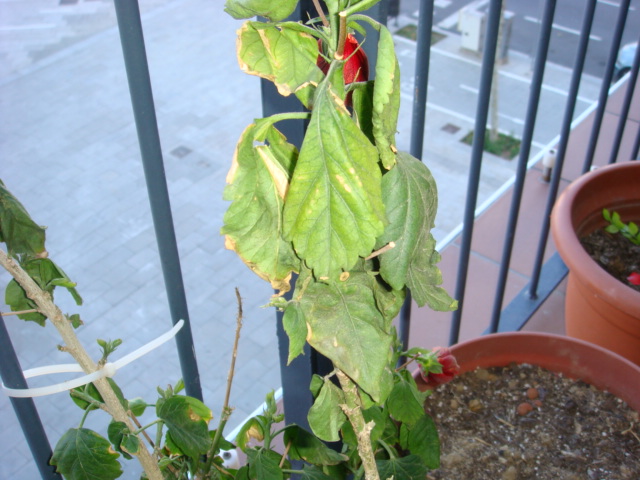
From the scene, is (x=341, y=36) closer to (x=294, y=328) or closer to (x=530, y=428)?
(x=294, y=328)

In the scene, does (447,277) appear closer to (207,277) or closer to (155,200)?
(155,200)

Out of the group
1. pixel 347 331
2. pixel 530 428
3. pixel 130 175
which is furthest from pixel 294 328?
pixel 130 175

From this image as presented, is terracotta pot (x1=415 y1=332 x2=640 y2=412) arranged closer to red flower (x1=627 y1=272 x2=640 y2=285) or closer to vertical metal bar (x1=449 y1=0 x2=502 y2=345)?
vertical metal bar (x1=449 y1=0 x2=502 y2=345)

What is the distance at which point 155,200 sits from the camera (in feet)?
2.05

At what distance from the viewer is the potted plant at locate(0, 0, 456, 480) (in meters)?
0.42

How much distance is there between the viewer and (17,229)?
1.78 feet

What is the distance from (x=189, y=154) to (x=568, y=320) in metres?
7.40

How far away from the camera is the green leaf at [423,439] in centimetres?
84

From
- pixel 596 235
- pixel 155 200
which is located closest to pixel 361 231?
pixel 155 200

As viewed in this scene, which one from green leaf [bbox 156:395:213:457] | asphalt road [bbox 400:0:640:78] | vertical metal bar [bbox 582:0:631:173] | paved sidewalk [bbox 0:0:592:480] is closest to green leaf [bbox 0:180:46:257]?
green leaf [bbox 156:395:213:457]

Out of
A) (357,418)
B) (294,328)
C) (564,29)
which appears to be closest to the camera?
(294,328)

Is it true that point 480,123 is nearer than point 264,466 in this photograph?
No

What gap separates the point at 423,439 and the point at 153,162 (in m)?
0.49

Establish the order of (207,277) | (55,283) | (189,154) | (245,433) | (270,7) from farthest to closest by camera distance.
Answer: (189,154) → (207,277) → (245,433) → (55,283) → (270,7)
